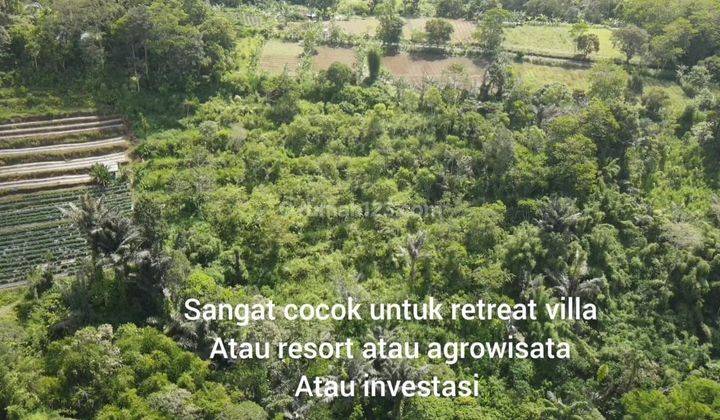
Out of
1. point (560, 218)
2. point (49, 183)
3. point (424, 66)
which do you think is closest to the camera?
point (560, 218)

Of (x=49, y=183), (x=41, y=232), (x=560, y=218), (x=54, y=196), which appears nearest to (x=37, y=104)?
(x=49, y=183)

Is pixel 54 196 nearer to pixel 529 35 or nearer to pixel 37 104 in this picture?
pixel 37 104

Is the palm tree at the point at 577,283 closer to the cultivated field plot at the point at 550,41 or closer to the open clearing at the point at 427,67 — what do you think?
the open clearing at the point at 427,67

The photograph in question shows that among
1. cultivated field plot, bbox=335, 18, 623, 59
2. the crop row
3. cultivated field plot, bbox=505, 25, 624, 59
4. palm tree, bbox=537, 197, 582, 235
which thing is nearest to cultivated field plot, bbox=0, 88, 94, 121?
the crop row

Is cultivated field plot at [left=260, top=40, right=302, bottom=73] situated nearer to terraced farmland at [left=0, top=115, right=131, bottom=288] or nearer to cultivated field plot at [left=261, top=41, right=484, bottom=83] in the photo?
cultivated field plot at [left=261, top=41, right=484, bottom=83]

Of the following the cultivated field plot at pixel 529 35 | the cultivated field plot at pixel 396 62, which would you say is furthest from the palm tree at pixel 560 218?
the cultivated field plot at pixel 529 35

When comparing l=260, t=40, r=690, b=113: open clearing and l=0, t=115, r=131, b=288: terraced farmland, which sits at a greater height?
l=260, t=40, r=690, b=113: open clearing
